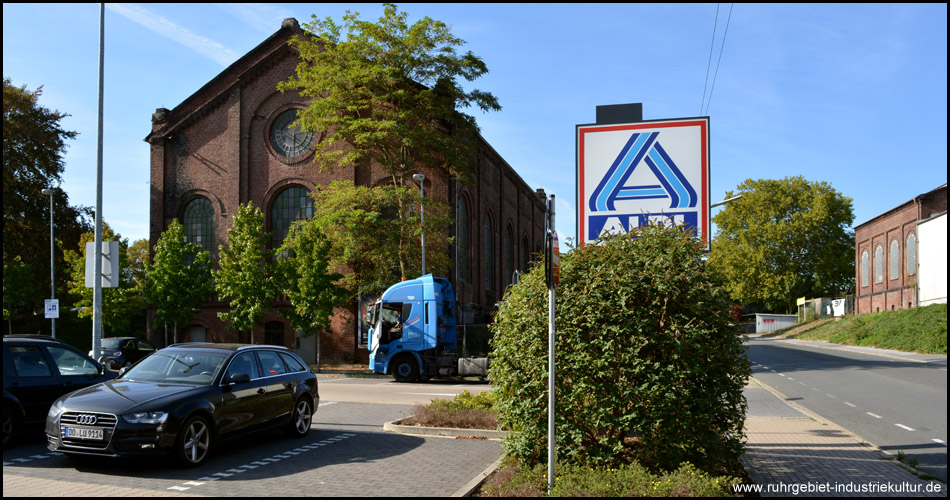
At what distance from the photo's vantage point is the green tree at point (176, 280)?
31750mm

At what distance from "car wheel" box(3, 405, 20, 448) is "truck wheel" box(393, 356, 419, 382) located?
14885 mm

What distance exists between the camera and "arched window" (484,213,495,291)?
43.5 m

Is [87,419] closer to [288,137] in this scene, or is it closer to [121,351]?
[121,351]

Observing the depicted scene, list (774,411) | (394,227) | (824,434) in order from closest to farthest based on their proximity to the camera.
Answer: (824,434) → (774,411) → (394,227)

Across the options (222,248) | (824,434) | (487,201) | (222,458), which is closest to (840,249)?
(487,201)

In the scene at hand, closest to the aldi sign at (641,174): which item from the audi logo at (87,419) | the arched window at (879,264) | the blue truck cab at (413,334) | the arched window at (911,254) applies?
the audi logo at (87,419)

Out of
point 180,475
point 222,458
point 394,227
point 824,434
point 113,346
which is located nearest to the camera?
point 180,475

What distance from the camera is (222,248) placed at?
3080cm

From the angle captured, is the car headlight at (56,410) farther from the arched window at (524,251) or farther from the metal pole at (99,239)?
the arched window at (524,251)

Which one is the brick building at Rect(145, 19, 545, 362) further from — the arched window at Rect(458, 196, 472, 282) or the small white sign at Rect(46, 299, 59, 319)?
the small white sign at Rect(46, 299, 59, 319)

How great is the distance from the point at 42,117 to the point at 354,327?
2680 centimetres

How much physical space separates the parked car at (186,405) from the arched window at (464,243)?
1019 inches

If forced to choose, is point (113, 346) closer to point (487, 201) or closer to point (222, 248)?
point (222, 248)

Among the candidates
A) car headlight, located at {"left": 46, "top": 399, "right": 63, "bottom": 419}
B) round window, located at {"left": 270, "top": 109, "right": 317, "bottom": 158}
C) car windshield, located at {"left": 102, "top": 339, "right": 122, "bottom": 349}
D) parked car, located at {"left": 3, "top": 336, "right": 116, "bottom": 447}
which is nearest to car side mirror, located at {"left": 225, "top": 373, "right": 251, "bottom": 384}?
car headlight, located at {"left": 46, "top": 399, "right": 63, "bottom": 419}
